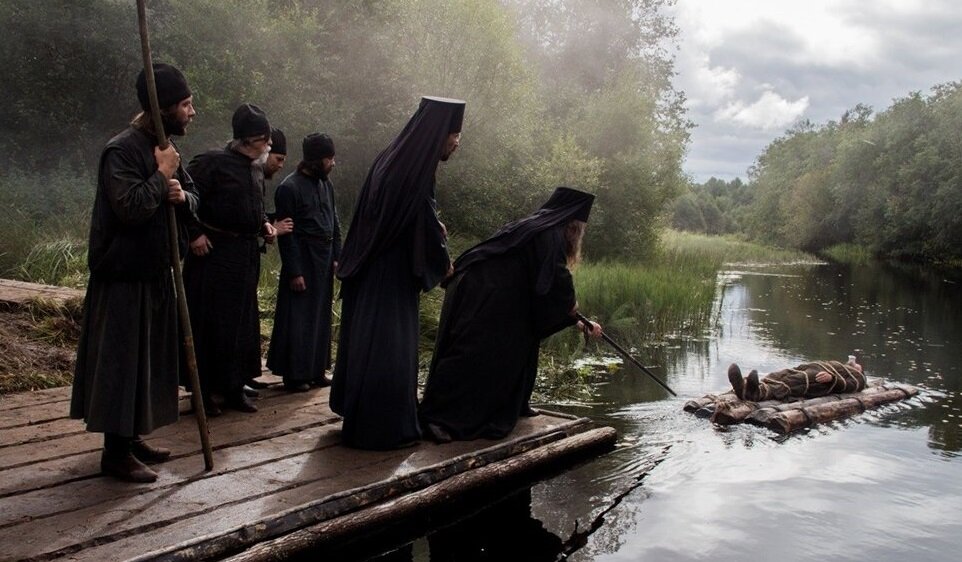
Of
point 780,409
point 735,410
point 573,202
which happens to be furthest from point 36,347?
point 780,409

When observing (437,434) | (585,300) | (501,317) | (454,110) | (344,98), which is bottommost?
(437,434)

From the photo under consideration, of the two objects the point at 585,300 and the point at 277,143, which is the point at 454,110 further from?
the point at 585,300

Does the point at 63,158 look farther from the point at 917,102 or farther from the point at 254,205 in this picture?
the point at 917,102

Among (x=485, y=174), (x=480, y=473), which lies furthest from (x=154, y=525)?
(x=485, y=174)

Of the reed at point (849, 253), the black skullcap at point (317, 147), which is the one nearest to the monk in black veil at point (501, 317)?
the black skullcap at point (317, 147)

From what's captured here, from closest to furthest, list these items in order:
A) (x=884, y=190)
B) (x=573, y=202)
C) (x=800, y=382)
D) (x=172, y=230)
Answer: (x=172, y=230) < (x=573, y=202) < (x=800, y=382) < (x=884, y=190)

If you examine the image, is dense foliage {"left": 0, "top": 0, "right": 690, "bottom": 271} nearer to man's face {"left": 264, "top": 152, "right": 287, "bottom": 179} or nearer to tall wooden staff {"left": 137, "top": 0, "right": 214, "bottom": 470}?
man's face {"left": 264, "top": 152, "right": 287, "bottom": 179}

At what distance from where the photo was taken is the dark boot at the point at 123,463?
→ 4098 millimetres

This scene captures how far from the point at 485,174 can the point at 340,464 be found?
17229mm

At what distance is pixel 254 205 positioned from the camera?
18.2 feet

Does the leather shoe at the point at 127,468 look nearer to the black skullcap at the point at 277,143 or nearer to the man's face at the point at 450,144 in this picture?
the man's face at the point at 450,144

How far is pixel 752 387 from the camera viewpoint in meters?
8.66

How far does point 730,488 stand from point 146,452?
4.61 m

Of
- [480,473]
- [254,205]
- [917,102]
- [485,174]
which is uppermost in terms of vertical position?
[917,102]
